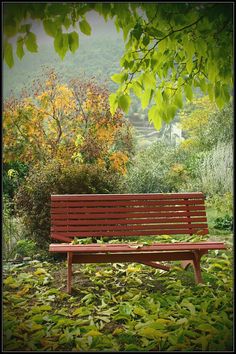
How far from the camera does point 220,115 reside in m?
8.59

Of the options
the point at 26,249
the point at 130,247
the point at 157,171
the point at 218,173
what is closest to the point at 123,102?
the point at 130,247

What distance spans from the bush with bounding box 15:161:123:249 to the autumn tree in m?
1.25

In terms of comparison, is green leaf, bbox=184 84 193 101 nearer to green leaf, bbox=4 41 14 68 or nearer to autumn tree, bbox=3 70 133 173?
green leaf, bbox=4 41 14 68

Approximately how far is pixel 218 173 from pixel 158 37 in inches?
214

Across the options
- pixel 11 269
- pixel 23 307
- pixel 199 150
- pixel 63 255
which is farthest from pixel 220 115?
pixel 23 307

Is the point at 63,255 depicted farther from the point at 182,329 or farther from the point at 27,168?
the point at 182,329

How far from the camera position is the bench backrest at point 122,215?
3658mm

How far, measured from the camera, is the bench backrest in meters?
3.66

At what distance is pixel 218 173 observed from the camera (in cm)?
748

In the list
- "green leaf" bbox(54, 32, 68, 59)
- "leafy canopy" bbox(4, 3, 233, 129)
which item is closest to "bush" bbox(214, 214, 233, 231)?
"leafy canopy" bbox(4, 3, 233, 129)

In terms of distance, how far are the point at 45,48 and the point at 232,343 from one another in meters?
8.10

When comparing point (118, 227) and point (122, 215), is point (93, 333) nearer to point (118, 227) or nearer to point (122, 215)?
point (118, 227)

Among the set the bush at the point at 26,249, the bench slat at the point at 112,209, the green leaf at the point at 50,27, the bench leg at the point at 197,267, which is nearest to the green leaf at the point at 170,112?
the green leaf at the point at 50,27

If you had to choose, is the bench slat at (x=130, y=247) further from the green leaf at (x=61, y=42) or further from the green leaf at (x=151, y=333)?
the green leaf at (x=61, y=42)
